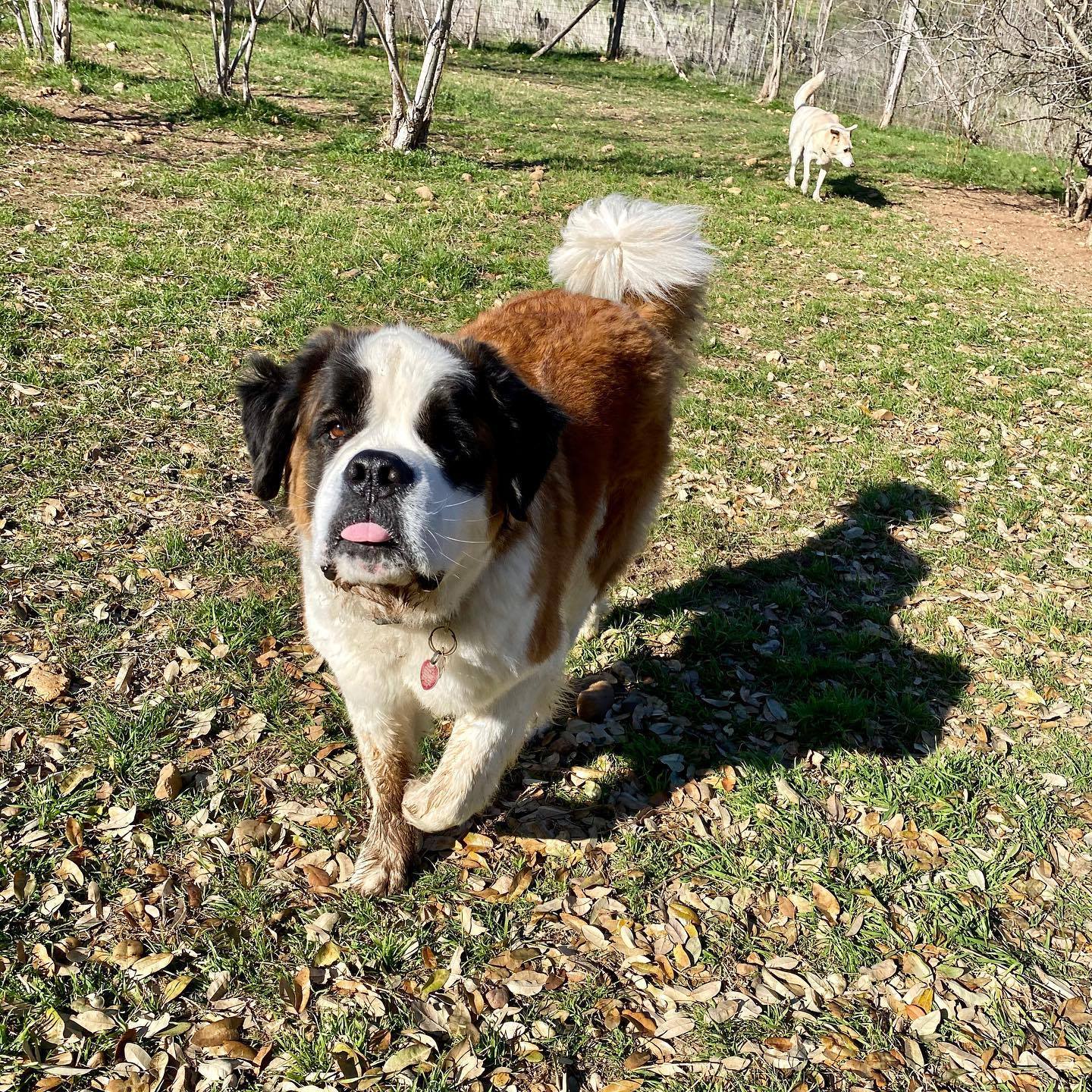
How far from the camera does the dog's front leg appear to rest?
3205mm

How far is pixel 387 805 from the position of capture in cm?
331

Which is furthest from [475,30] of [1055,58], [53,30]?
[1055,58]

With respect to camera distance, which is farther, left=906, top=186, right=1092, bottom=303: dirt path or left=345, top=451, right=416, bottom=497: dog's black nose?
left=906, top=186, right=1092, bottom=303: dirt path

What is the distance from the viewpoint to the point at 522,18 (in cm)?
3059

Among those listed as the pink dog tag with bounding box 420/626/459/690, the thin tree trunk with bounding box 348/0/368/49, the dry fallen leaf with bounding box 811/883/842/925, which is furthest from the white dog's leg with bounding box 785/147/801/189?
the pink dog tag with bounding box 420/626/459/690

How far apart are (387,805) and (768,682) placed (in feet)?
7.29

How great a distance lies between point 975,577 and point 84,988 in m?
5.20

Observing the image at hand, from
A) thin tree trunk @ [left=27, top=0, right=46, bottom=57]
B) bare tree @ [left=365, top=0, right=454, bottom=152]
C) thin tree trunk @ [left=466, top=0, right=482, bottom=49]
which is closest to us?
bare tree @ [left=365, top=0, right=454, bottom=152]

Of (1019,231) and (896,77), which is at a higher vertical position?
(896,77)

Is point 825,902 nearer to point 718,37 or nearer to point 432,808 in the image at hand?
point 432,808

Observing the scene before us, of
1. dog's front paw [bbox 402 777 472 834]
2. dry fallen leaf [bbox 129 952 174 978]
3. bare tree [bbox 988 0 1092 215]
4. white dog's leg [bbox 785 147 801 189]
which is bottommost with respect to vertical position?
dry fallen leaf [bbox 129 952 174 978]

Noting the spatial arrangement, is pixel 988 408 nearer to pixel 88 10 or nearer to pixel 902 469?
pixel 902 469

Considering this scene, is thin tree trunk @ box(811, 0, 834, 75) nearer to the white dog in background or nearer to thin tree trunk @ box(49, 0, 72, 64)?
the white dog in background

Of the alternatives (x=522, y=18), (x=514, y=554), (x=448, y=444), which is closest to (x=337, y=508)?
(x=448, y=444)
